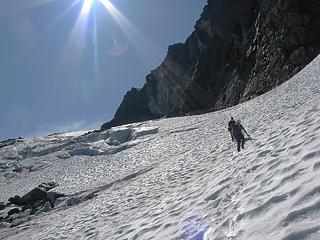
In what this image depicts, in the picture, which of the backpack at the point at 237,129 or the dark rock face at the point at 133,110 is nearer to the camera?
the backpack at the point at 237,129

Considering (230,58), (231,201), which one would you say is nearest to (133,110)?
(230,58)

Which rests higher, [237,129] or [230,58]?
[230,58]

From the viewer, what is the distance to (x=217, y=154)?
769 inches

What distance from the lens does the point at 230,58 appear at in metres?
81.1

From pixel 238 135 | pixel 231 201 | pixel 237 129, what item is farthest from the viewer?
pixel 237 129

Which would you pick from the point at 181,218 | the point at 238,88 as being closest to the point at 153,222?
the point at 181,218

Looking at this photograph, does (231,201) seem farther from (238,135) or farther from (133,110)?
(133,110)

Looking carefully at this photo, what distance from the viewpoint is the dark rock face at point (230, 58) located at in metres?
54.3

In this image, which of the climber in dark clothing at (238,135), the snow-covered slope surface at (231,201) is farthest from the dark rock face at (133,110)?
the climber in dark clothing at (238,135)

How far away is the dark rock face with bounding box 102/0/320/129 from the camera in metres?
54.3

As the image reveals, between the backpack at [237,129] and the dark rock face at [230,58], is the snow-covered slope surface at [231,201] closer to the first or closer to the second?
the backpack at [237,129]

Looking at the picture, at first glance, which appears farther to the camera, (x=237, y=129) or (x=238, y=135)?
(x=237, y=129)

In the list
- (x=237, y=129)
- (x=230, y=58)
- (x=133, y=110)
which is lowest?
(x=237, y=129)

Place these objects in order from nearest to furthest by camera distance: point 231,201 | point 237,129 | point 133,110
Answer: point 231,201, point 237,129, point 133,110
